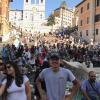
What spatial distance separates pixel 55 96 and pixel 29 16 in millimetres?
189336

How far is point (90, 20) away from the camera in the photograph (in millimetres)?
77500

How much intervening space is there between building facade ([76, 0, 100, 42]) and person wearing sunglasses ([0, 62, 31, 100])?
210 feet

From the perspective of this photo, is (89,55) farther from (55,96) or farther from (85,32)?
(85,32)

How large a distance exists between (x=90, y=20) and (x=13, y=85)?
70.9 m

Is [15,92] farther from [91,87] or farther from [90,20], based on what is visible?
[90,20]

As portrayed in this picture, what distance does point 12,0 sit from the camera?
109 meters

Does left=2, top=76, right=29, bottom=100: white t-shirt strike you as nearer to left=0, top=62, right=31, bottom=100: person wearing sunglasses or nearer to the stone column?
left=0, top=62, right=31, bottom=100: person wearing sunglasses

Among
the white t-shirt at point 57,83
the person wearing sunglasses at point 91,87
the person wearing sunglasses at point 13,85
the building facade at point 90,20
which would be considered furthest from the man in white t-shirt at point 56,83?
the building facade at point 90,20

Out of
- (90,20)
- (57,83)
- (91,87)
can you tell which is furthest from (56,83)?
(90,20)

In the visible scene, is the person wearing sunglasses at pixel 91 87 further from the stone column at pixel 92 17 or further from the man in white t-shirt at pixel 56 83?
the stone column at pixel 92 17

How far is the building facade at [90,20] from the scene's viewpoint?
7444 centimetres

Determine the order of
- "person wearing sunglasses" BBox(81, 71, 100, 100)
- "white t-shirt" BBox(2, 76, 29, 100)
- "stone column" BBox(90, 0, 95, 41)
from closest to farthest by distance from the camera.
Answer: "white t-shirt" BBox(2, 76, 29, 100) → "person wearing sunglasses" BBox(81, 71, 100, 100) → "stone column" BBox(90, 0, 95, 41)

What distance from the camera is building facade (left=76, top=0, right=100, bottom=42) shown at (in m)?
74.4

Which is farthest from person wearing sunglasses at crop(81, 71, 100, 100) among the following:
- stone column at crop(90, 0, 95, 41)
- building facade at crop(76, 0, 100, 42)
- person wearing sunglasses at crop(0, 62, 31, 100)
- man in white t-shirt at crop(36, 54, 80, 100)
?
stone column at crop(90, 0, 95, 41)
